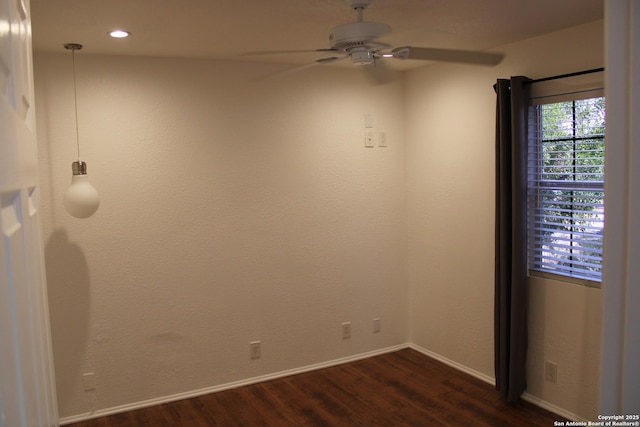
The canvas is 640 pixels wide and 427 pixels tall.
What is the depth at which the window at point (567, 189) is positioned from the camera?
301 cm

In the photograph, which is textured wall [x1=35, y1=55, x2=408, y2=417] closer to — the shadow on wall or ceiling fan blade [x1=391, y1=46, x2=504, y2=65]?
the shadow on wall

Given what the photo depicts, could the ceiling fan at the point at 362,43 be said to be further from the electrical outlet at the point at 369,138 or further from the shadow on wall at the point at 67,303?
the shadow on wall at the point at 67,303

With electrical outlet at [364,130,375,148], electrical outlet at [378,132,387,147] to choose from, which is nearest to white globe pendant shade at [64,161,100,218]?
electrical outlet at [364,130,375,148]

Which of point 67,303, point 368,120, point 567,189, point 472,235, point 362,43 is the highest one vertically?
point 362,43

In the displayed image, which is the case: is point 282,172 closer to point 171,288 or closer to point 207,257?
point 207,257

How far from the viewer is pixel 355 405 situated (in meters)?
3.50

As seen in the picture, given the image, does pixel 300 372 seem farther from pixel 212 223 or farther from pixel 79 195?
pixel 79 195

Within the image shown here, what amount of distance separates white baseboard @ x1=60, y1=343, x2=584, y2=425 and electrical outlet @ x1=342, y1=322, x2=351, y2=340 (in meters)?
0.18

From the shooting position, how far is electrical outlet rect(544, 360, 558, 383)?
130 inches

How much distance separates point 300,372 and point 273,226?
1197 mm

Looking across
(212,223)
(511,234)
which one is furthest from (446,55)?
(212,223)

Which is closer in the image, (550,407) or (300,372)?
(550,407)

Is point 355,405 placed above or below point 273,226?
below

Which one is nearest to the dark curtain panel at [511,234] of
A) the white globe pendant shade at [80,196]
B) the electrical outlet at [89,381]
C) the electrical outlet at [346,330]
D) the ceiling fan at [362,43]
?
the ceiling fan at [362,43]
